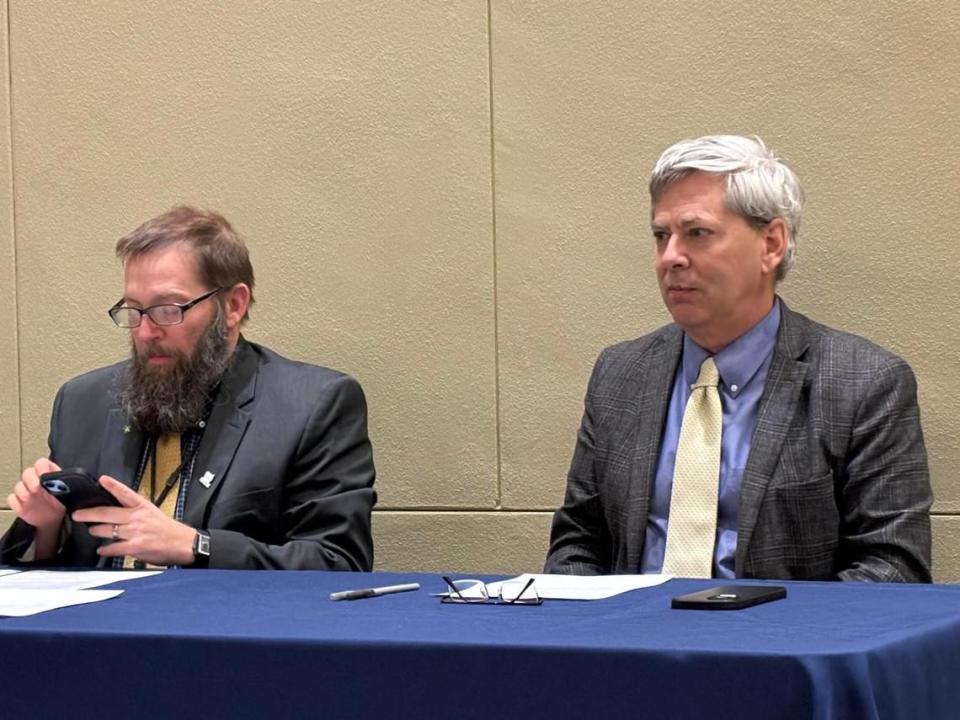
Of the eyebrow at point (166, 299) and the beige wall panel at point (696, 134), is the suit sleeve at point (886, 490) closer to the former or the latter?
the beige wall panel at point (696, 134)

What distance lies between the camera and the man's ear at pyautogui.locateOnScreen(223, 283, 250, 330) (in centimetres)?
458

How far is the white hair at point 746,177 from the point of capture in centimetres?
404

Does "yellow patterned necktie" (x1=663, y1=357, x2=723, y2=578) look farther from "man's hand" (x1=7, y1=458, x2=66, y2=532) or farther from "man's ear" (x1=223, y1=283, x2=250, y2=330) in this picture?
"man's hand" (x1=7, y1=458, x2=66, y2=532)

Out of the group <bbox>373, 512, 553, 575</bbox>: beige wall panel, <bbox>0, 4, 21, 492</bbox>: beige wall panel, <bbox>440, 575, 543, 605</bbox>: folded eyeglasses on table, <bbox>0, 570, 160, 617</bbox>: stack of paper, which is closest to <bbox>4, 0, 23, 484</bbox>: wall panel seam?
<bbox>0, 4, 21, 492</bbox>: beige wall panel

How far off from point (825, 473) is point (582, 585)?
104cm

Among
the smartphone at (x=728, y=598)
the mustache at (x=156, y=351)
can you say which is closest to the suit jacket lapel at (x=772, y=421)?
the smartphone at (x=728, y=598)

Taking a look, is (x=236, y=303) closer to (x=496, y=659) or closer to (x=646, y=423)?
(x=646, y=423)

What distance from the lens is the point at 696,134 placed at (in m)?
4.68

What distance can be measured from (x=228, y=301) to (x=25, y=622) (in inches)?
76.4

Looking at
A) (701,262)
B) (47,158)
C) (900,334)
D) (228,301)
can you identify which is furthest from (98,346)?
(900,334)

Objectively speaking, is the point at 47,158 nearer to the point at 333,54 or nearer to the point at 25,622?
the point at 333,54

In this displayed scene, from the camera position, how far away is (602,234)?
188 inches

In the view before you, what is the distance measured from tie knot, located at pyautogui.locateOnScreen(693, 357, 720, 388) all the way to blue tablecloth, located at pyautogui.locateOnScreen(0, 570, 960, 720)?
114cm

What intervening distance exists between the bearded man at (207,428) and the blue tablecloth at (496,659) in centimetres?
131
